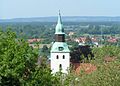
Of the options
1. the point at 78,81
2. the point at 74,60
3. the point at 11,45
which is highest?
the point at 11,45

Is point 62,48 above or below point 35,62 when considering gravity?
below

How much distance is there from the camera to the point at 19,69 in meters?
15.2

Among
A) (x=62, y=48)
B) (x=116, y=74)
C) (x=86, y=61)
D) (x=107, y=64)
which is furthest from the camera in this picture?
(x=62, y=48)

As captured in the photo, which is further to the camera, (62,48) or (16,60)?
(62,48)

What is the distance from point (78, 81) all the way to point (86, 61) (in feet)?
7.83

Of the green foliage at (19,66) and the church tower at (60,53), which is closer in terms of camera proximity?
the green foliage at (19,66)

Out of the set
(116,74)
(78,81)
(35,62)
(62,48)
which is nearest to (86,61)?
(78,81)

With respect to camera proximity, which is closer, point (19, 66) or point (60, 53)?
point (19, 66)

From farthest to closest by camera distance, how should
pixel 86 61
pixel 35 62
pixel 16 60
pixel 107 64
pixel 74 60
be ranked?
pixel 74 60 < pixel 86 61 < pixel 107 64 < pixel 35 62 < pixel 16 60

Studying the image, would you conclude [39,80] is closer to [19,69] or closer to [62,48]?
[19,69]

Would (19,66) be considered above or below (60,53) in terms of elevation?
above

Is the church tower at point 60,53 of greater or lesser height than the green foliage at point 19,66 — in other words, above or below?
below

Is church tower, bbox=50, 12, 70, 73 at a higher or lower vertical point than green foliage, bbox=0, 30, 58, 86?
lower

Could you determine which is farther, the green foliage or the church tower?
the church tower
